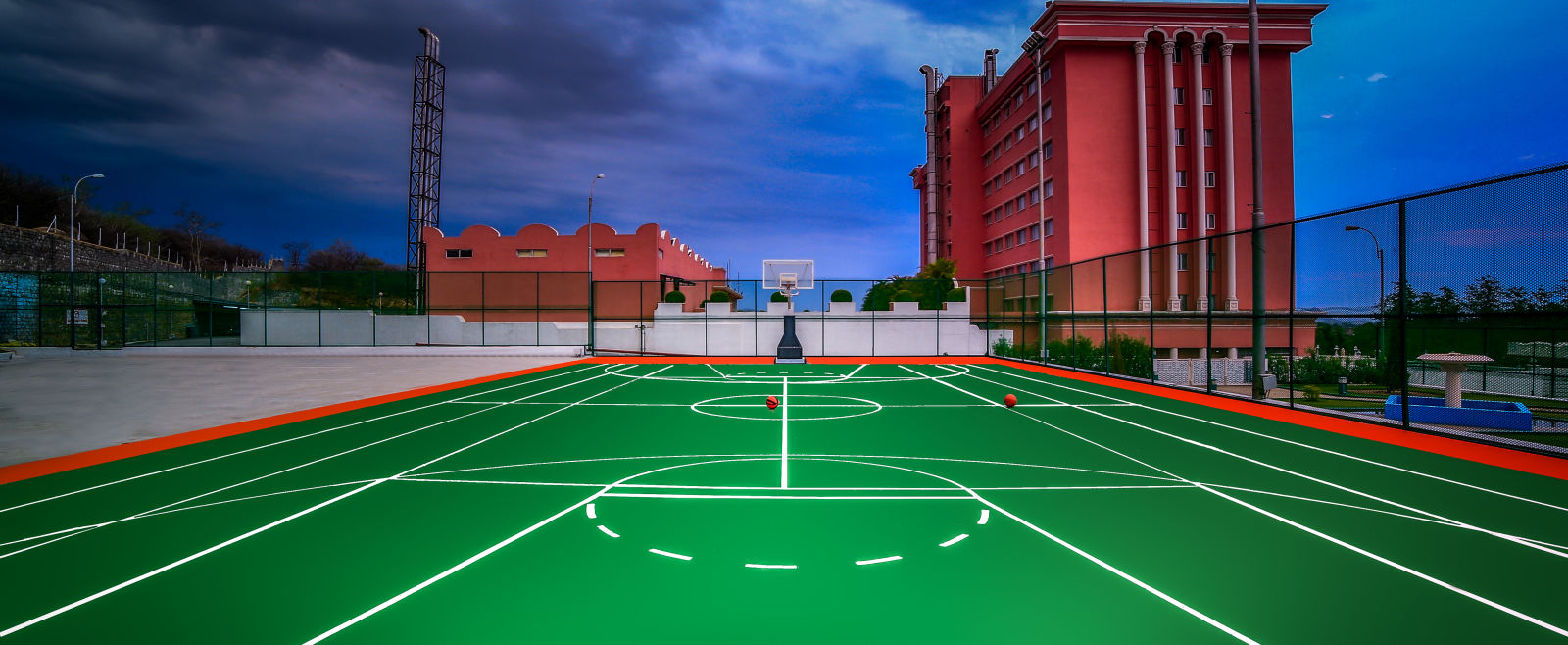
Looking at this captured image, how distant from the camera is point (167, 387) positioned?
48.8 feet

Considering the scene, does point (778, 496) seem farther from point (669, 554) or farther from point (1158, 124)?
point (1158, 124)

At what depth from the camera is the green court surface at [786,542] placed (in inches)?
136

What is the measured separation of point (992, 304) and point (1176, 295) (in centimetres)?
1110

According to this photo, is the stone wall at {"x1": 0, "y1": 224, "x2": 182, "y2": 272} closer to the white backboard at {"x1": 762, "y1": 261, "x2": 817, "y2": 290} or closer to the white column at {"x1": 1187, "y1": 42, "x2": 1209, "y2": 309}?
the white backboard at {"x1": 762, "y1": 261, "x2": 817, "y2": 290}

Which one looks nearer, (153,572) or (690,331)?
(153,572)

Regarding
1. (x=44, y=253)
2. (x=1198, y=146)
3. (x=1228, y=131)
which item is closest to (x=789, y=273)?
(x=1198, y=146)

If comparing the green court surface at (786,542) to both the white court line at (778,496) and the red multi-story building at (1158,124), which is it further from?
the red multi-story building at (1158,124)

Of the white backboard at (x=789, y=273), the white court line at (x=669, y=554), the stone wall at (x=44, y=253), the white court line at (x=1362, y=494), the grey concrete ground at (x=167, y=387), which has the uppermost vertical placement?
the stone wall at (x=44, y=253)

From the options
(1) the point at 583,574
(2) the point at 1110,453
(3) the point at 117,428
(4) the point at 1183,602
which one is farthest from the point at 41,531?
(2) the point at 1110,453

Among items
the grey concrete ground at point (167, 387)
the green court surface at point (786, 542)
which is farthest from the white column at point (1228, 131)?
the grey concrete ground at point (167, 387)

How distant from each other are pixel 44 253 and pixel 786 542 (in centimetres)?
5819

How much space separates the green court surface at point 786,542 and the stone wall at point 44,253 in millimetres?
40423

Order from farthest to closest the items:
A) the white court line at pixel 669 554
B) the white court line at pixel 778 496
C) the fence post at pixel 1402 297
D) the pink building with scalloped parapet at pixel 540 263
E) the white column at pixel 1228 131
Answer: the pink building with scalloped parapet at pixel 540 263 < the white column at pixel 1228 131 < the fence post at pixel 1402 297 < the white court line at pixel 778 496 < the white court line at pixel 669 554

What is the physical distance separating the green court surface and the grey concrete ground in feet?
7.21
